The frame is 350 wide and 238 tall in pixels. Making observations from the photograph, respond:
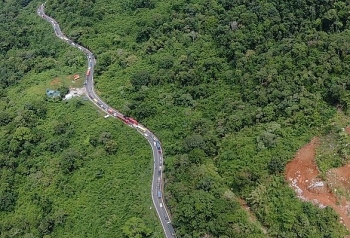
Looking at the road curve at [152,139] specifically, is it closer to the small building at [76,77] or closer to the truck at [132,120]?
the truck at [132,120]

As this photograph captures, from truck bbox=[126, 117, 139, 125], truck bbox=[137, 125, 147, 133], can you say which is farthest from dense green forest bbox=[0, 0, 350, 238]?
truck bbox=[126, 117, 139, 125]

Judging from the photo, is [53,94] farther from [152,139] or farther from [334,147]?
[334,147]

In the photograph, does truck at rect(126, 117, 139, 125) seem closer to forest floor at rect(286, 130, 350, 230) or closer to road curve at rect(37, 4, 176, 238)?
road curve at rect(37, 4, 176, 238)

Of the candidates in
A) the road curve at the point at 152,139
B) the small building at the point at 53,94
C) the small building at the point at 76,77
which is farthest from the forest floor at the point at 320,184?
the small building at the point at 76,77

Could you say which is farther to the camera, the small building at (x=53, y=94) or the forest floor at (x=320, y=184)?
the small building at (x=53, y=94)

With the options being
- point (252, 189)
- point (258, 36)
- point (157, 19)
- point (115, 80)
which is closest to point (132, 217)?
point (252, 189)

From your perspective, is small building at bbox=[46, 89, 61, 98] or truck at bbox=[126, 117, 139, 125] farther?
small building at bbox=[46, 89, 61, 98]

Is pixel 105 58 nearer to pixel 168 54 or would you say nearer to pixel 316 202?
pixel 168 54
